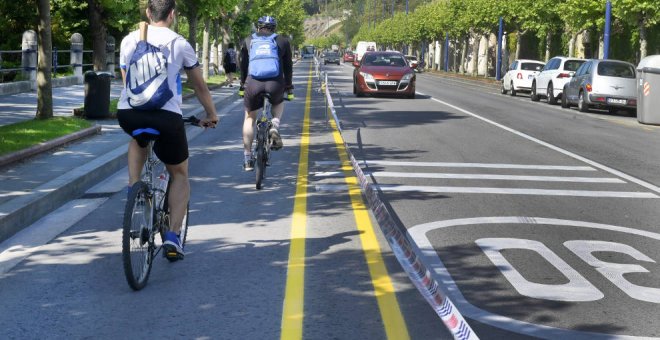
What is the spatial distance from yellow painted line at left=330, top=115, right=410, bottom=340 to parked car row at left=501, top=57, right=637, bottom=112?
18242 millimetres

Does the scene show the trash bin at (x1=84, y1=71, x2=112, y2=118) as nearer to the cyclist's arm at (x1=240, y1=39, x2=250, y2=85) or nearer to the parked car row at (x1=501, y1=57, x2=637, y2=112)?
the cyclist's arm at (x1=240, y1=39, x2=250, y2=85)

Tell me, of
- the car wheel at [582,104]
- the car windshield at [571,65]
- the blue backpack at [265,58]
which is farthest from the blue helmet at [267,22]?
the car windshield at [571,65]

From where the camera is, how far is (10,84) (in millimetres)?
26734

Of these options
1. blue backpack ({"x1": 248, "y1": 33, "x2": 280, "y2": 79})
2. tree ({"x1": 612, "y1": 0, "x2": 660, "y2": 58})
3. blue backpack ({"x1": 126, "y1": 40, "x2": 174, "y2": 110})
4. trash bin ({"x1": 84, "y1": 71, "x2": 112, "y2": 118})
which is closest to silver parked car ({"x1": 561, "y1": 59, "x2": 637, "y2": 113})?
tree ({"x1": 612, "y1": 0, "x2": 660, "y2": 58})

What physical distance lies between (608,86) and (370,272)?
22.7 m

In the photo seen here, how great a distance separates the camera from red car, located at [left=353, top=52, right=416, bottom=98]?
31.5 metres

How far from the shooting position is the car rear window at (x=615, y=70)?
2842 cm

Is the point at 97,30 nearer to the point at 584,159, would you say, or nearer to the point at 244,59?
the point at 584,159

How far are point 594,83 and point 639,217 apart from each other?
63.4 ft

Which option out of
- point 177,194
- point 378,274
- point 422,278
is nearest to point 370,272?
point 378,274

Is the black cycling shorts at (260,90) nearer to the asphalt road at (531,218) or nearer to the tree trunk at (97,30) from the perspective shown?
the asphalt road at (531,218)

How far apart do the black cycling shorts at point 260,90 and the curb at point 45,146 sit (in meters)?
2.96

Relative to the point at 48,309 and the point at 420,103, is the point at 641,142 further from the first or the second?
the point at 48,309

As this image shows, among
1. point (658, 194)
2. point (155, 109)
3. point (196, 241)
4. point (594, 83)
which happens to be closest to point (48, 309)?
point (155, 109)
